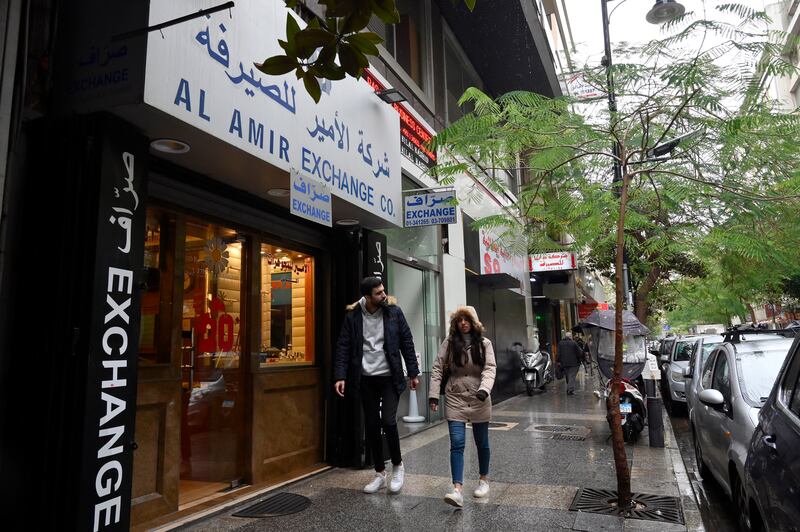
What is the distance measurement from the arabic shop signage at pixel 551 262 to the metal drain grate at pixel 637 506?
535 inches

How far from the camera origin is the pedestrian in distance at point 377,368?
18.3 ft

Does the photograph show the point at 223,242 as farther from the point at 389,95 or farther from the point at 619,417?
the point at 619,417

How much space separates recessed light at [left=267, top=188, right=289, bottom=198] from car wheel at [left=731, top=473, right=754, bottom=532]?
14.7 ft

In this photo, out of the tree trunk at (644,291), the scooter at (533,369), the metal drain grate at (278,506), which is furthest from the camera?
the tree trunk at (644,291)

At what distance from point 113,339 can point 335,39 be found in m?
2.37

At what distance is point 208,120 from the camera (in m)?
4.16

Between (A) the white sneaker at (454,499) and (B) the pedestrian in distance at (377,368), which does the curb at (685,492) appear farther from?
(B) the pedestrian in distance at (377,368)

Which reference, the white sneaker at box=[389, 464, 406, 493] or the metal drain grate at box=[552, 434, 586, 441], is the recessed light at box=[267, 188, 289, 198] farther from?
the metal drain grate at box=[552, 434, 586, 441]

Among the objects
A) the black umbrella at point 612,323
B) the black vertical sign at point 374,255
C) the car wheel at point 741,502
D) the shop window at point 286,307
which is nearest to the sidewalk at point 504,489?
the car wheel at point 741,502

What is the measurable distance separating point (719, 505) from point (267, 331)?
4.93 meters

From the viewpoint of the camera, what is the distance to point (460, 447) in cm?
523

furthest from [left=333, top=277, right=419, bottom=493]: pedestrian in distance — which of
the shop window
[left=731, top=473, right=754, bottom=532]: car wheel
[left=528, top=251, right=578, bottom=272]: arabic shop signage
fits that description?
[left=528, top=251, right=578, bottom=272]: arabic shop signage

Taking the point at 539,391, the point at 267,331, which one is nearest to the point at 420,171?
the point at 267,331

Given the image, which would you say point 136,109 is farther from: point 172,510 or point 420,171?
point 420,171
